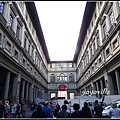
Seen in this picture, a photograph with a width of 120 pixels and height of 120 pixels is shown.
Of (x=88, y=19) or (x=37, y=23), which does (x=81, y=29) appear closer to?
(x=88, y=19)

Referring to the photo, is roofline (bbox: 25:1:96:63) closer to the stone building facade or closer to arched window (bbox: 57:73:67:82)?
the stone building facade

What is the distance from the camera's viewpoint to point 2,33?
15.5 metres

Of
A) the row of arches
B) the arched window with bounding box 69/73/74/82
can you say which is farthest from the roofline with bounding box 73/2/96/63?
the row of arches

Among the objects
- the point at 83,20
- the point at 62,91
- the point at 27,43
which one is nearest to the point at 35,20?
the point at 27,43

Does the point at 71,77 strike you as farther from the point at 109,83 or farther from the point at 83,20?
the point at 109,83

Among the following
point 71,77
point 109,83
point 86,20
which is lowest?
point 109,83

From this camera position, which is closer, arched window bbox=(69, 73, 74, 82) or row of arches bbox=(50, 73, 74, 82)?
row of arches bbox=(50, 73, 74, 82)

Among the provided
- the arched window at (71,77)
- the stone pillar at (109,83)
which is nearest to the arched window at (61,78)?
the arched window at (71,77)

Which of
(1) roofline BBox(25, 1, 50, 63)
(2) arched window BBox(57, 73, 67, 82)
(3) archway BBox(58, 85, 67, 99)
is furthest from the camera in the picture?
(2) arched window BBox(57, 73, 67, 82)

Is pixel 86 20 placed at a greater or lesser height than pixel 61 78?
greater

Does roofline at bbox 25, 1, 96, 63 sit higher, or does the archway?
roofline at bbox 25, 1, 96, 63

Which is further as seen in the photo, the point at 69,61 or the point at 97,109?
the point at 69,61

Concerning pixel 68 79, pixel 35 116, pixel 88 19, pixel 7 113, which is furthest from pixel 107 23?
pixel 68 79

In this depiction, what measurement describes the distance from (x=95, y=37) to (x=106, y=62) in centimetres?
796
